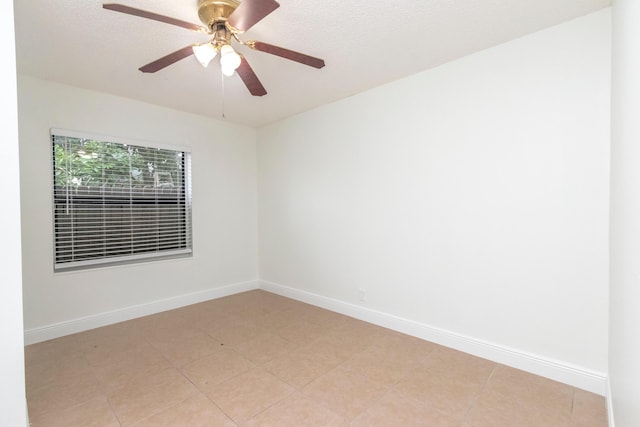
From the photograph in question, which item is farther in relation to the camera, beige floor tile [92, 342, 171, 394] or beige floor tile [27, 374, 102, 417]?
beige floor tile [92, 342, 171, 394]

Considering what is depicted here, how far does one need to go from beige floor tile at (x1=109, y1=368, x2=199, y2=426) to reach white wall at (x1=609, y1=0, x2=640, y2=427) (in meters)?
2.30

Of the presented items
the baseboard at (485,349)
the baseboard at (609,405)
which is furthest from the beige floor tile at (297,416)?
the baseboard at (609,405)

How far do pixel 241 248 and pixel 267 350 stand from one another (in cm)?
202

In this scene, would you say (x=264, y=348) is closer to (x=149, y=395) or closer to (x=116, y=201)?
(x=149, y=395)

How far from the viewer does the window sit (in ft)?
9.68

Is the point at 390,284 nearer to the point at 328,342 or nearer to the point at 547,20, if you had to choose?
the point at 328,342

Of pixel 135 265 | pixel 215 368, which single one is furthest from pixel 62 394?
pixel 135 265

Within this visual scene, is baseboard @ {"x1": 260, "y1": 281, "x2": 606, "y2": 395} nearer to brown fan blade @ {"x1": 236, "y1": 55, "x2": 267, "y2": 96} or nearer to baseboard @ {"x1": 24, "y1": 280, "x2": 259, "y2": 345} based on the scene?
baseboard @ {"x1": 24, "y1": 280, "x2": 259, "y2": 345}

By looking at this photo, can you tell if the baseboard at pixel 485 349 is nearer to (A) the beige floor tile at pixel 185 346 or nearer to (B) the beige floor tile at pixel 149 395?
(A) the beige floor tile at pixel 185 346

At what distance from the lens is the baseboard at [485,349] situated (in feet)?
6.49

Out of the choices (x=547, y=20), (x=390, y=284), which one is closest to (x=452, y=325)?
(x=390, y=284)

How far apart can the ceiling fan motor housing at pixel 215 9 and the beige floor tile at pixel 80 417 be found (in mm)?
2450

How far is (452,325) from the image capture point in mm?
2586

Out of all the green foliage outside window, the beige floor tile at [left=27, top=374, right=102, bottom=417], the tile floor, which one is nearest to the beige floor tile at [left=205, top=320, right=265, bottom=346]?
the tile floor
